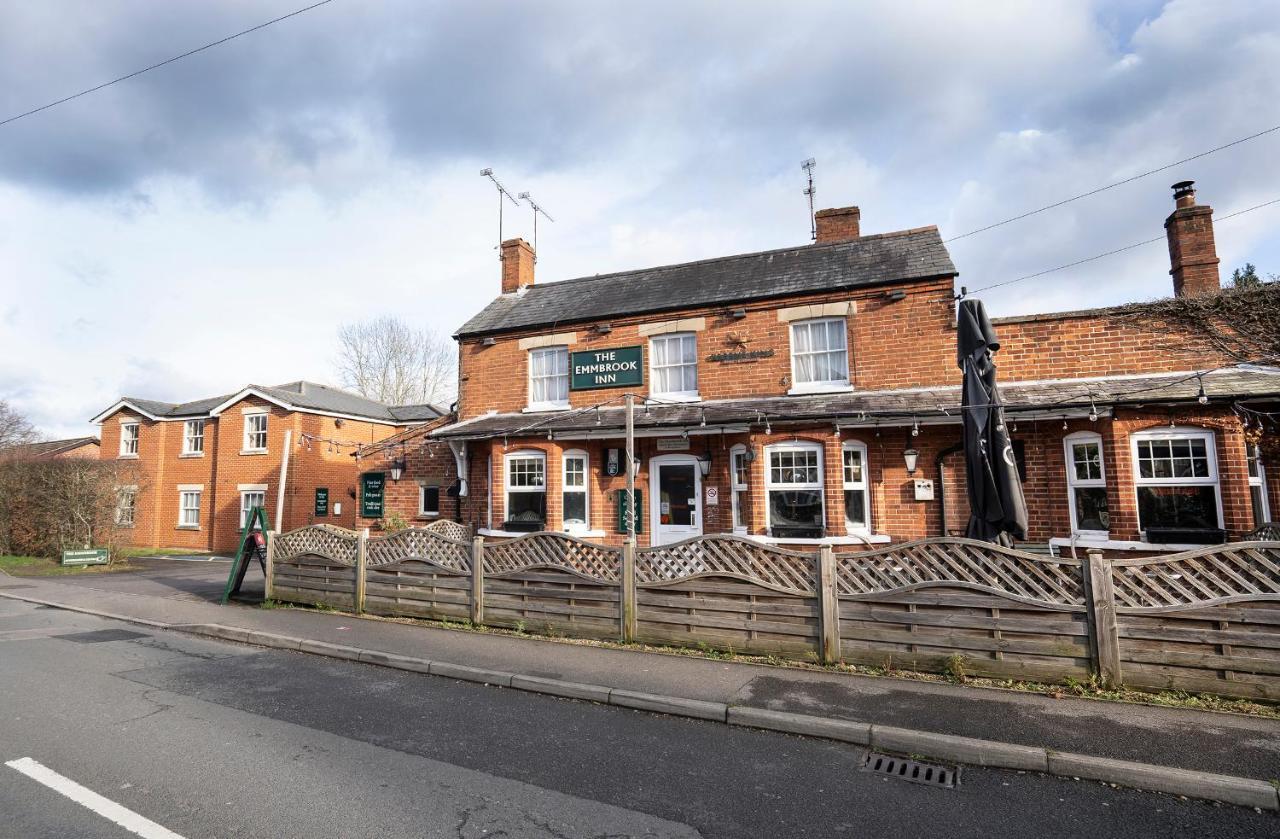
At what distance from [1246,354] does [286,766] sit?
573 inches

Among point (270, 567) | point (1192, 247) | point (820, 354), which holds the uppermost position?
point (1192, 247)

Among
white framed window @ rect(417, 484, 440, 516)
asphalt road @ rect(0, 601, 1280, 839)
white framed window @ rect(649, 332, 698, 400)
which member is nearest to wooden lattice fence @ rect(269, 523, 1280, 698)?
asphalt road @ rect(0, 601, 1280, 839)

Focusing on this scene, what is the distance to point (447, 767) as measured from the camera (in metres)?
4.70

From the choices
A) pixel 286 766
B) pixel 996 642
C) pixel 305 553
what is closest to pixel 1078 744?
pixel 996 642

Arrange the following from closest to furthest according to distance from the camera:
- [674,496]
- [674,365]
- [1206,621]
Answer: [1206,621]
[674,496]
[674,365]

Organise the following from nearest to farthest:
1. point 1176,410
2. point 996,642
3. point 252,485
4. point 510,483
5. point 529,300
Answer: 1. point 996,642
2. point 1176,410
3. point 510,483
4. point 529,300
5. point 252,485

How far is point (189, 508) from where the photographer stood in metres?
24.4

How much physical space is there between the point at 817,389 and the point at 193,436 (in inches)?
986

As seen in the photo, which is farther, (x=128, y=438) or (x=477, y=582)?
(x=128, y=438)

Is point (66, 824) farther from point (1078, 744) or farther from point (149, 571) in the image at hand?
point (149, 571)

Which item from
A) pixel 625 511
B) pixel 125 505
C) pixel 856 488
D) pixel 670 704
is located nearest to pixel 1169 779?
pixel 670 704

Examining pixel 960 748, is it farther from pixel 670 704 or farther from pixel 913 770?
pixel 670 704

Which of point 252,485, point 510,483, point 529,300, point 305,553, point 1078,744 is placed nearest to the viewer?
point 1078,744

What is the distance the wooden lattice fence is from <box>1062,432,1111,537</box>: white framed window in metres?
5.00
